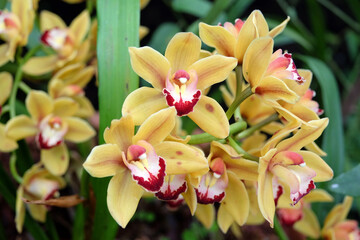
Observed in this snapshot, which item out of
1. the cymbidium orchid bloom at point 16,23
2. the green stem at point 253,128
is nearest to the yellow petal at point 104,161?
the green stem at point 253,128

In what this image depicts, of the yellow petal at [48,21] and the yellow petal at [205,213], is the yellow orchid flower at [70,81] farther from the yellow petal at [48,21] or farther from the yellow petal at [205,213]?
the yellow petal at [205,213]

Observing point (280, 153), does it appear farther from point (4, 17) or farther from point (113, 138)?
point (4, 17)

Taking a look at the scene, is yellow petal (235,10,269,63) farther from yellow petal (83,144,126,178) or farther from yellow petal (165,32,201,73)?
yellow petal (83,144,126,178)

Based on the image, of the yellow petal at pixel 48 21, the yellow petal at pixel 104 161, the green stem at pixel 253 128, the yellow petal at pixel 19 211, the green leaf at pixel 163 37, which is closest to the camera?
the yellow petal at pixel 104 161

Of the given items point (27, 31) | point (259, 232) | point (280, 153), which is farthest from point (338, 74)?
point (27, 31)

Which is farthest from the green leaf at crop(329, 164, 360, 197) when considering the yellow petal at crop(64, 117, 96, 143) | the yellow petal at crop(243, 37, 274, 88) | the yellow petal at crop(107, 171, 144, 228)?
the yellow petal at crop(64, 117, 96, 143)

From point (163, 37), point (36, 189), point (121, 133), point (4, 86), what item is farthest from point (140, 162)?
point (163, 37)
